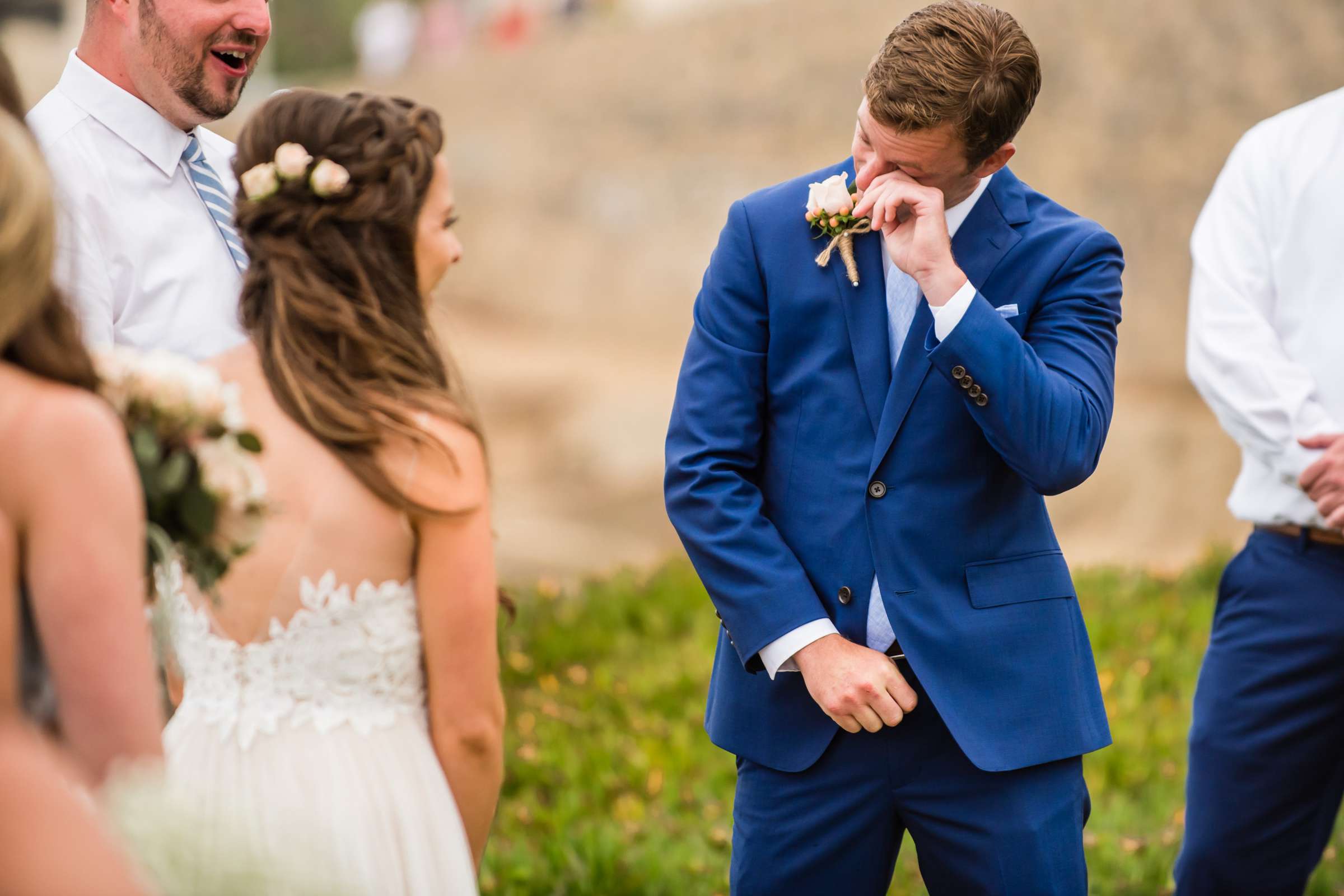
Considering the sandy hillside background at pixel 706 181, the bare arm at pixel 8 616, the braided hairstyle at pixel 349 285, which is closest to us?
the bare arm at pixel 8 616

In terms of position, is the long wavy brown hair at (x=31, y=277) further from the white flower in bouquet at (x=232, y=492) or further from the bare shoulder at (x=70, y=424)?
the white flower in bouquet at (x=232, y=492)

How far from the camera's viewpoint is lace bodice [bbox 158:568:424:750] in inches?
89.3

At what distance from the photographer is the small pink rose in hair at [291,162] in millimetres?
2242

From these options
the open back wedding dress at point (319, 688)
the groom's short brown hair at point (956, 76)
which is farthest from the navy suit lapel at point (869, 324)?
the open back wedding dress at point (319, 688)

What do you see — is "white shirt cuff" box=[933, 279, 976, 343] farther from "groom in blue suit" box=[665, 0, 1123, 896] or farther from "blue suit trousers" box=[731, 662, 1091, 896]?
"blue suit trousers" box=[731, 662, 1091, 896]

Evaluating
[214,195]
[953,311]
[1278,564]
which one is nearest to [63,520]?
[953,311]

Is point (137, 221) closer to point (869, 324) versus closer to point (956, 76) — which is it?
point (869, 324)

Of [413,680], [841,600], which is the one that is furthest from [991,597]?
[413,680]

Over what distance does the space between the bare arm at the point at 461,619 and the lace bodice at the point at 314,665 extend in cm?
4

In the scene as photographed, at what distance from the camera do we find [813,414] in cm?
271

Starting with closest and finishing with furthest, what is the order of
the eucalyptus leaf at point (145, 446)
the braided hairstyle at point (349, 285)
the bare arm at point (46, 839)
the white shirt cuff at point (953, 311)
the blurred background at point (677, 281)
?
the bare arm at point (46, 839), the eucalyptus leaf at point (145, 446), the braided hairstyle at point (349, 285), the white shirt cuff at point (953, 311), the blurred background at point (677, 281)

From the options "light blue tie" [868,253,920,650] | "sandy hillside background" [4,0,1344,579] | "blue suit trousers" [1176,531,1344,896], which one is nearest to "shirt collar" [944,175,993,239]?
"light blue tie" [868,253,920,650]

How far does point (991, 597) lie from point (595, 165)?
18136mm

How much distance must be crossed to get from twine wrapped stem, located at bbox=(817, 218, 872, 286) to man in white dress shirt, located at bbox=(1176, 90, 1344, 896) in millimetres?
1252
